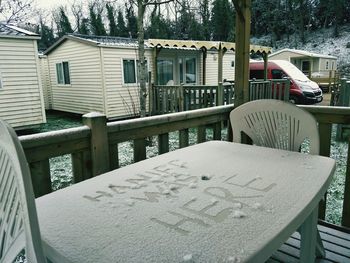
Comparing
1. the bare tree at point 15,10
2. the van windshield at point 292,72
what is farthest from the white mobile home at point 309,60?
the bare tree at point 15,10

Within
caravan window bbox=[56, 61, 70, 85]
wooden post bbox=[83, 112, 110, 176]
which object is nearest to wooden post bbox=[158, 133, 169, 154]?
wooden post bbox=[83, 112, 110, 176]

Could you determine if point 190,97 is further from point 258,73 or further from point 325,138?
point 258,73

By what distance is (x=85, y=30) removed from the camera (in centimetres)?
2358

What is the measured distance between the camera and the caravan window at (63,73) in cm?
1216

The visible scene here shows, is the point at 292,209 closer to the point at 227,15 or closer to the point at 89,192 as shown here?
the point at 89,192

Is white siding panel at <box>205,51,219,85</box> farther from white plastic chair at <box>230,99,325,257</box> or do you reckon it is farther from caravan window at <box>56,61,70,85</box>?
white plastic chair at <box>230,99,325,257</box>

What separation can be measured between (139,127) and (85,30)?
24.1 m

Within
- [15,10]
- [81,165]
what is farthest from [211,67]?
[81,165]

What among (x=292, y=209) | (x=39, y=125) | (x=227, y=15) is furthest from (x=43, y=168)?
(x=227, y=15)

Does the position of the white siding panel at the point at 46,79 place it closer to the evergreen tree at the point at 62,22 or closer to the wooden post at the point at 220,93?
the wooden post at the point at 220,93

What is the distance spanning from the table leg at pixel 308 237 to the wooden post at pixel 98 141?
1.18 meters

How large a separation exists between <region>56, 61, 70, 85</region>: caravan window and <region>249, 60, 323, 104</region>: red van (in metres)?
8.16

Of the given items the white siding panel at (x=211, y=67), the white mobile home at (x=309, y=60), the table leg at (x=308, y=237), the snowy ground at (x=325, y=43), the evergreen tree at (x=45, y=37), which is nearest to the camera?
the table leg at (x=308, y=237)

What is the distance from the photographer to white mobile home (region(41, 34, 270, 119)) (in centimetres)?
1006
